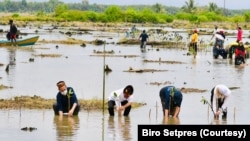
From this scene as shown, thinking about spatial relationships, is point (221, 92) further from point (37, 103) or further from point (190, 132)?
point (190, 132)

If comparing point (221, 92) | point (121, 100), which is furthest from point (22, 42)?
point (221, 92)

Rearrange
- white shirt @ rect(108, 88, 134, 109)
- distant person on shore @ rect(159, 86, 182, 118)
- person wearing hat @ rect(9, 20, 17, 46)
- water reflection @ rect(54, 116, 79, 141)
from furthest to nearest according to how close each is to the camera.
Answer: person wearing hat @ rect(9, 20, 17, 46)
white shirt @ rect(108, 88, 134, 109)
distant person on shore @ rect(159, 86, 182, 118)
water reflection @ rect(54, 116, 79, 141)

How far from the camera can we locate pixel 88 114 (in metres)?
17.5

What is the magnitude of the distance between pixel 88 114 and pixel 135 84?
8.06 meters

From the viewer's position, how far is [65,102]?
16328 mm

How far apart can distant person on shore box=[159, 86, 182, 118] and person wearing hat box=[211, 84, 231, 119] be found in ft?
2.45

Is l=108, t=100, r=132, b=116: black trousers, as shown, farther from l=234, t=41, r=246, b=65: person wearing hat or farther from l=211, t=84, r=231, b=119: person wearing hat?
l=234, t=41, r=246, b=65: person wearing hat

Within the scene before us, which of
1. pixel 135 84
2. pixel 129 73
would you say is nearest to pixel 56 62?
pixel 129 73

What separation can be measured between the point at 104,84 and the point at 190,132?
129 inches

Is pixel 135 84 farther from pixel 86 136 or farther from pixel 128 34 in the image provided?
pixel 128 34

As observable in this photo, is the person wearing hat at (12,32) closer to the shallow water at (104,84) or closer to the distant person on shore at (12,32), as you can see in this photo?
the distant person on shore at (12,32)

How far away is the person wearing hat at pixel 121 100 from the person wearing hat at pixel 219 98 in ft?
5.81

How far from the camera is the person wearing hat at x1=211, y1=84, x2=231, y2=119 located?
1598 cm

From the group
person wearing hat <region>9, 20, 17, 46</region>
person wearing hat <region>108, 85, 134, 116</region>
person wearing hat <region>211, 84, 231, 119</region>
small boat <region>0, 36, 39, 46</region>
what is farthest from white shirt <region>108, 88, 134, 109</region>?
small boat <region>0, 36, 39, 46</region>
